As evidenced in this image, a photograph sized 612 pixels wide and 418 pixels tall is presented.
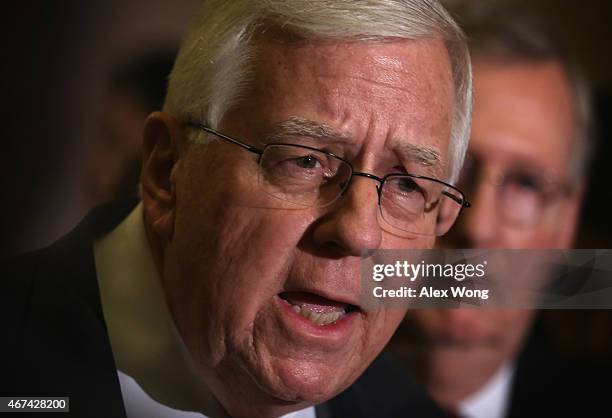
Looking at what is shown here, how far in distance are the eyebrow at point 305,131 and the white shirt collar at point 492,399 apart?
888mm

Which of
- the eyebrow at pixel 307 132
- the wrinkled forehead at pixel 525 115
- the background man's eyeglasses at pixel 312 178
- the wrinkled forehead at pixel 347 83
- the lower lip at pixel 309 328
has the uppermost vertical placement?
the wrinkled forehead at pixel 525 115

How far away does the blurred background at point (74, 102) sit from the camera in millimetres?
1508

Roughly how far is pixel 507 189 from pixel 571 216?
0.19 m

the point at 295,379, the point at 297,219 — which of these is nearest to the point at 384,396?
the point at 295,379

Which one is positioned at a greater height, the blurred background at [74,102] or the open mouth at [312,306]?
the blurred background at [74,102]

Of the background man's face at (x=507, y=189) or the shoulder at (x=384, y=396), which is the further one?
the background man's face at (x=507, y=189)

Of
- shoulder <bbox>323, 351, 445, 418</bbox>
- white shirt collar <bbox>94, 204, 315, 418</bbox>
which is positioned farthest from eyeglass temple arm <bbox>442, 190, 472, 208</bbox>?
white shirt collar <bbox>94, 204, 315, 418</bbox>

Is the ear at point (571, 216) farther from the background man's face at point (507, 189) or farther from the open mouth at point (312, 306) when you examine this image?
the open mouth at point (312, 306)

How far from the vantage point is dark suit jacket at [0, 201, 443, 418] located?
1.32m

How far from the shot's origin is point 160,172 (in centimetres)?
135

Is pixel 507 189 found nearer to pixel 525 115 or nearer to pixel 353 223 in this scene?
pixel 525 115

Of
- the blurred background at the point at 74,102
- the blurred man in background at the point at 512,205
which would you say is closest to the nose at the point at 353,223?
the blurred man in background at the point at 512,205

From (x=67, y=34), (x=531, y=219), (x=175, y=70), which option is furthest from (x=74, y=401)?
(x=531, y=219)

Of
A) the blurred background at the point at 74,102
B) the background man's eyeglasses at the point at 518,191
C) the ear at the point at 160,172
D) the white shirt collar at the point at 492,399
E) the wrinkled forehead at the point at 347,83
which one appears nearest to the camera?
the wrinkled forehead at the point at 347,83
